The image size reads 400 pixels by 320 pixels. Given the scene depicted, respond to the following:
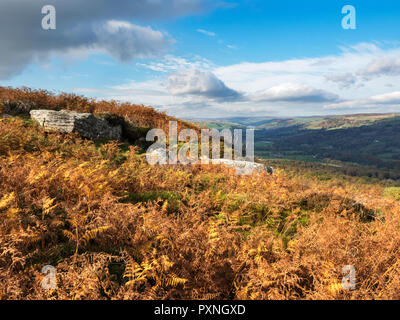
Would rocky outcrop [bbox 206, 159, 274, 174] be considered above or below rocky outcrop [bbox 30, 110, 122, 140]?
below

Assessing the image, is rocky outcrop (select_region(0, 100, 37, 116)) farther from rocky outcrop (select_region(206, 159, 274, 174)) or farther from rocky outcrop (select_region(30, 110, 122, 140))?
rocky outcrop (select_region(206, 159, 274, 174))

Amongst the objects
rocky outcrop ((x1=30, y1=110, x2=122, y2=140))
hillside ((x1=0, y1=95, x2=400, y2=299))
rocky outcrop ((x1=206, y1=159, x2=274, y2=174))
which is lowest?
hillside ((x1=0, y1=95, x2=400, y2=299))

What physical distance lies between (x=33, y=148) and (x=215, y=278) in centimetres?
757

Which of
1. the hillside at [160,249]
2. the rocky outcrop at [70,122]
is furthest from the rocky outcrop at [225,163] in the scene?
the rocky outcrop at [70,122]

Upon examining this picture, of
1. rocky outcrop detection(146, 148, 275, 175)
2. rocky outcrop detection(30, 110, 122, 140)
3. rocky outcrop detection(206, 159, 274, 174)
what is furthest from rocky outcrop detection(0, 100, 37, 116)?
rocky outcrop detection(206, 159, 274, 174)

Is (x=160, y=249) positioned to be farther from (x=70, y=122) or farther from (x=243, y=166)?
(x=70, y=122)

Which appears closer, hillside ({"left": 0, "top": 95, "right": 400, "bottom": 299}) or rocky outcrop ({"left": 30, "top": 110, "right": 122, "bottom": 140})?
hillside ({"left": 0, "top": 95, "right": 400, "bottom": 299})

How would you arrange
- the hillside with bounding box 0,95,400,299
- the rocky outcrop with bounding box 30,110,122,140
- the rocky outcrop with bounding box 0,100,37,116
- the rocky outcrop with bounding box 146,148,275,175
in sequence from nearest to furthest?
1. the hillside with bounding box 0,95,400,299
2. the rocky outcrop with bounding box 146,148,275,175
3. the rocky outcrop with bounding box 30,110,122,140
4. the rocky outcrop with bounding box 0,100,37,116

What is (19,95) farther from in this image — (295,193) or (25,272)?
(295,193)

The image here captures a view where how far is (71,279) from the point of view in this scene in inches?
121

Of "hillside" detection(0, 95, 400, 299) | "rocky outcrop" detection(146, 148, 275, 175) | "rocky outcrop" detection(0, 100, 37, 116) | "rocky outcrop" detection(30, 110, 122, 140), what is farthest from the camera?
"rocky outcrop" detection(0, 100, 37, 116)

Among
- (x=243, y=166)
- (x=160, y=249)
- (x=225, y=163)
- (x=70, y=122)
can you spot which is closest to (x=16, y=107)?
(x=70, y=122)

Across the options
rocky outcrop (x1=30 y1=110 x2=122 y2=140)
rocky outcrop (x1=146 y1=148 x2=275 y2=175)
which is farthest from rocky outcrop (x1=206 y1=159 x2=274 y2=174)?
rocky outcrop (x1=30 y1=110 x2=122 y2=140)
